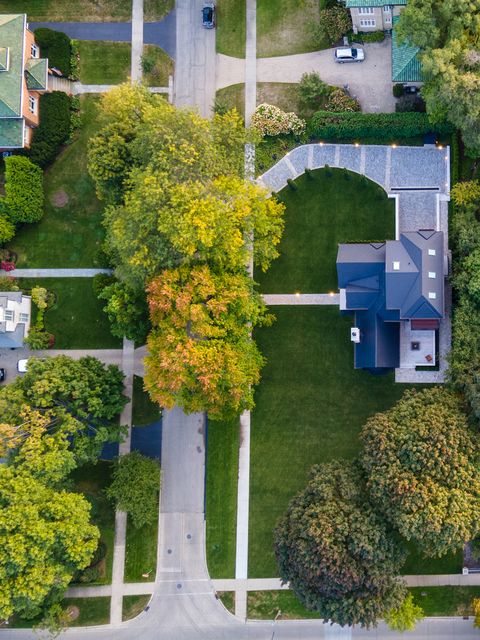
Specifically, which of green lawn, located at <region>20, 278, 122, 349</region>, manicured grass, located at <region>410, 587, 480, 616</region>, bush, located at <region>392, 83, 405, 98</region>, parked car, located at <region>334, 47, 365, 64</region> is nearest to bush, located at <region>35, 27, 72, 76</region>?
green lawn, located at <region>20, 278, 122, 349</region>

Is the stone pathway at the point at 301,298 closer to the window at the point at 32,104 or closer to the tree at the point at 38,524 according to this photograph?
the tree at the point at 38,524

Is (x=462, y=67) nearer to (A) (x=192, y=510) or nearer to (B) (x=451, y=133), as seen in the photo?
(B) (x=451, y=133)

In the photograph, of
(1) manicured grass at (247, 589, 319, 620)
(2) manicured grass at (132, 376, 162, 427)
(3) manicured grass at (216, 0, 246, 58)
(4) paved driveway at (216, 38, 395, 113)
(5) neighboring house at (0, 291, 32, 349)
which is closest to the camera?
(5) neighboring house at (0, 291, 32, 349)

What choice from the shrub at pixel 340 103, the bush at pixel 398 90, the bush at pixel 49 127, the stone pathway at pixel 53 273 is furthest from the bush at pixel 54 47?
the bush at pixel 398 90

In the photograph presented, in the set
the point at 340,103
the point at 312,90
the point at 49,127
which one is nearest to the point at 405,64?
the point at 340,103

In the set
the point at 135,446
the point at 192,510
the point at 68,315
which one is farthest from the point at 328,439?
the point at 68,315

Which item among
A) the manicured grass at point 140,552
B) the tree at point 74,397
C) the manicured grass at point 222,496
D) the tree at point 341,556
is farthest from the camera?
the manicured grass at point 140,552

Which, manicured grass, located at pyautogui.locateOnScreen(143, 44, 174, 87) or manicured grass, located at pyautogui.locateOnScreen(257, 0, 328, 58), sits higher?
manicured grass, located at pyautogui.locateOnScreen(257, 0, 328, 58)

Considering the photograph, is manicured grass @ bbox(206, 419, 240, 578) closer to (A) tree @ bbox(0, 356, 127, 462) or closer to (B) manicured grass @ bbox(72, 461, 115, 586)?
(A) tree @ bbox(0, 356, 127, 462)
